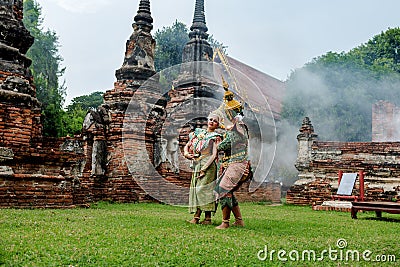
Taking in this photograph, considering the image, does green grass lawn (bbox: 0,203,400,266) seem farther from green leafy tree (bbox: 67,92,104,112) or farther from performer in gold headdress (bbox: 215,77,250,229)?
green leafy tree (bbox: 67,92,104,112)

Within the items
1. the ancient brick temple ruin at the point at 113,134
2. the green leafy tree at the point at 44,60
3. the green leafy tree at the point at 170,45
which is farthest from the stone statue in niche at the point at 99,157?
the green leafy tree at the point at 170,45

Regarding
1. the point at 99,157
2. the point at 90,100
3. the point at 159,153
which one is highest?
the point at 90,100

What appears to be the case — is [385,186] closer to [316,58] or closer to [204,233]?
[204,233]

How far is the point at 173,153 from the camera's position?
1188 cm

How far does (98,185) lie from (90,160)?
0.63 meters

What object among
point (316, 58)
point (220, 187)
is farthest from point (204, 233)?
point (316, 58)

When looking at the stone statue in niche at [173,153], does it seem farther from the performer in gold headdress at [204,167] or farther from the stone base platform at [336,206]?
the performer in gold headdress at [204,167]

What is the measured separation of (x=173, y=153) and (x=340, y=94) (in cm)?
1427

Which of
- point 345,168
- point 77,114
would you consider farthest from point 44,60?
point 345,168

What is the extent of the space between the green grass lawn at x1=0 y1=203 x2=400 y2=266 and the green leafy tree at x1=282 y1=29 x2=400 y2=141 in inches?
713

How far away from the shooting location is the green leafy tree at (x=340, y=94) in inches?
914

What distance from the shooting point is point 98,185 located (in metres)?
11.0

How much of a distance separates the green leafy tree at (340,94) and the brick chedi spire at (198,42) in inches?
406

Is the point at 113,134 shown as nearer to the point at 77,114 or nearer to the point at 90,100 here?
the point at 77,114
